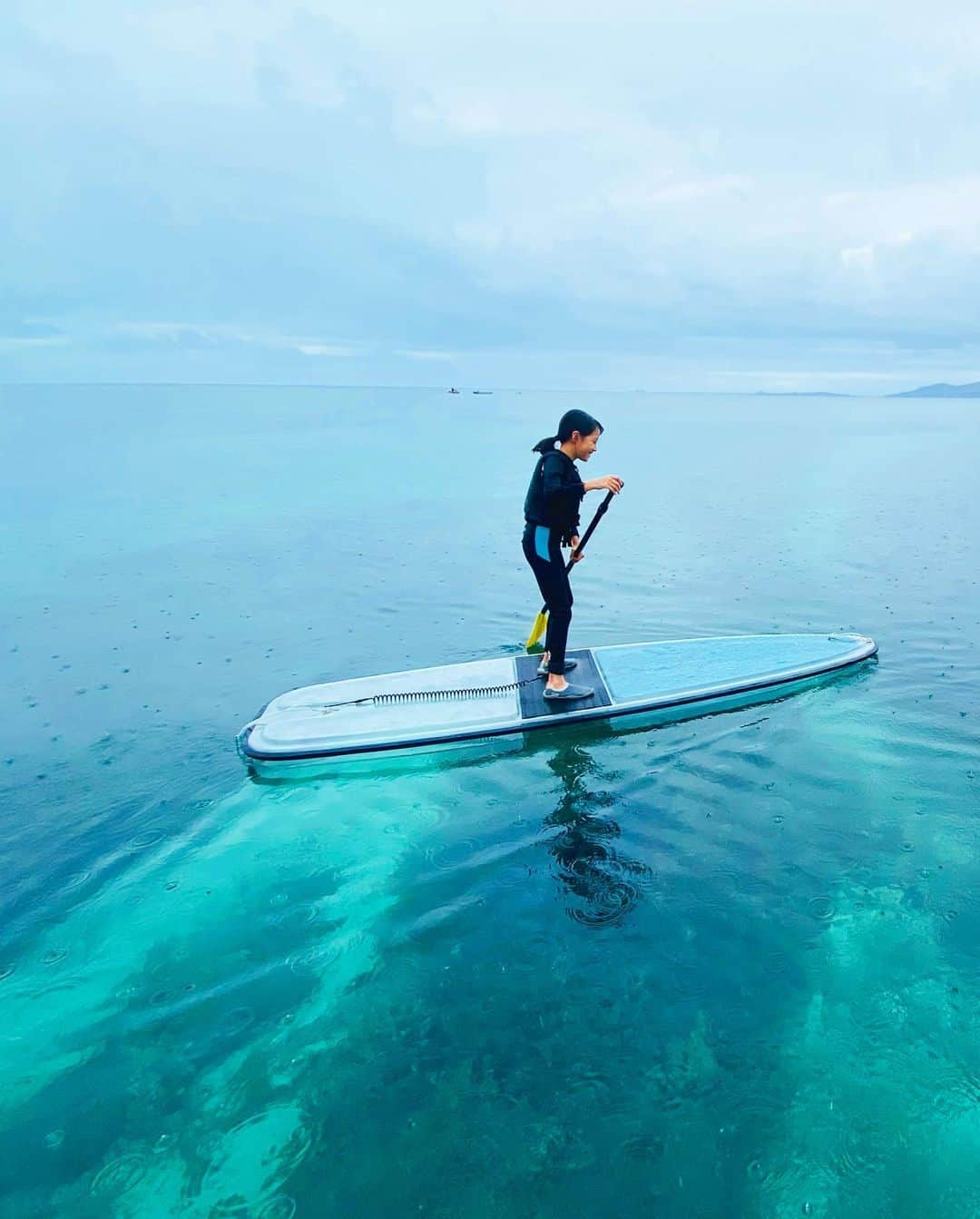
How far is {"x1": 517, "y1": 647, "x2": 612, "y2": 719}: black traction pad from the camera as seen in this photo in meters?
9.10

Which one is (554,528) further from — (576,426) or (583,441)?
(576,426)

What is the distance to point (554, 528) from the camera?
28.7ft

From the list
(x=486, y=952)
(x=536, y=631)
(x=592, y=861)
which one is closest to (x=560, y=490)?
(x=536, y=631)

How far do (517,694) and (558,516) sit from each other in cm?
237

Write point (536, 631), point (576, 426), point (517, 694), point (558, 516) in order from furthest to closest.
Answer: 1. point (536, 631)
2. point (517, 694)
3. point (558, 516)
4. point (576, 426)

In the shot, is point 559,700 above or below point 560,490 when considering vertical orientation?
below

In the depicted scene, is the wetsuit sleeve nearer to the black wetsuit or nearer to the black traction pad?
the black wetsuit

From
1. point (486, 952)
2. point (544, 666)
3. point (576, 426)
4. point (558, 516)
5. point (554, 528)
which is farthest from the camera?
point (544, 666)

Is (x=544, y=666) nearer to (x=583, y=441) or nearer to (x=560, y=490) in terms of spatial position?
(x=560, y=490)

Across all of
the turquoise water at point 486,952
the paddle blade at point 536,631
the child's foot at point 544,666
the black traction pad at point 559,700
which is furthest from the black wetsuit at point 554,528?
the paddle blade at point 536,631

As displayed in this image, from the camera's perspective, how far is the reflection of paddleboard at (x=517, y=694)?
28.2 feet

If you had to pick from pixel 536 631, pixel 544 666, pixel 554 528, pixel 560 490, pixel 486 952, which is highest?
pixel 560 490

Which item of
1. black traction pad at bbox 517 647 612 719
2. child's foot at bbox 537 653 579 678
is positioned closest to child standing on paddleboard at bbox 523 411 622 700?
black traction pad at bbox 517 647 612 719

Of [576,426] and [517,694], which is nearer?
[576,426]
